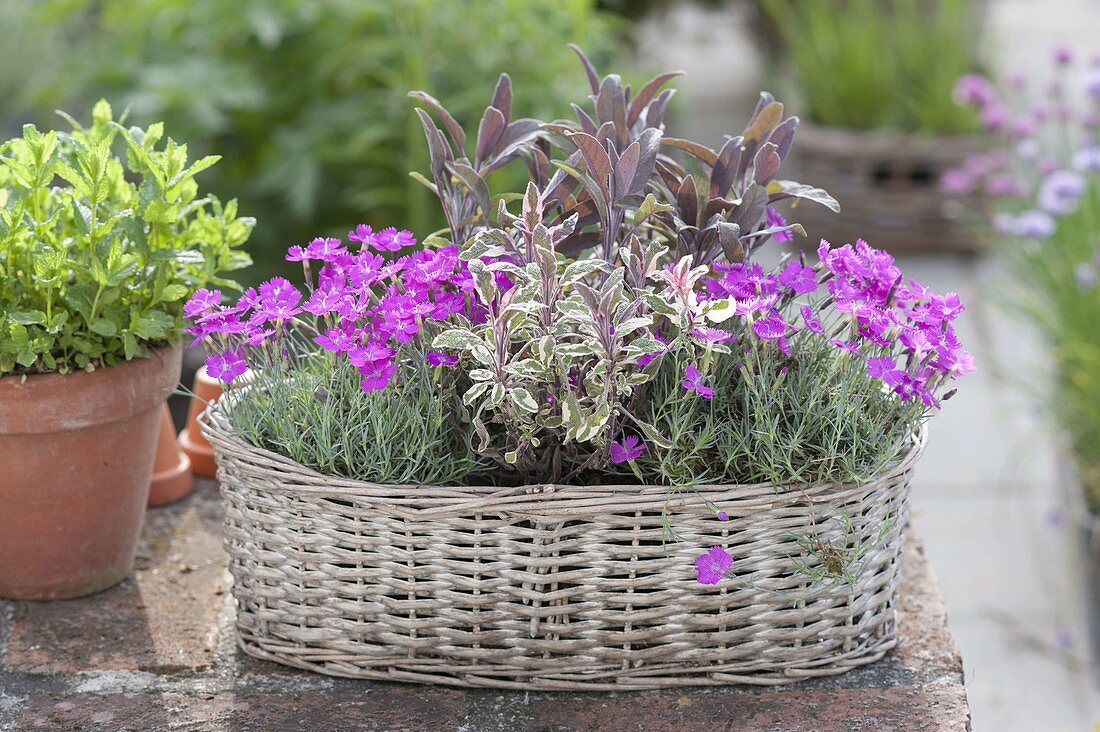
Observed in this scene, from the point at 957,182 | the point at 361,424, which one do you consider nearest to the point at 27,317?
the point at 361,424

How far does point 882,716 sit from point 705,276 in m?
0.45

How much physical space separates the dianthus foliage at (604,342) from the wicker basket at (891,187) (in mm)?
3238

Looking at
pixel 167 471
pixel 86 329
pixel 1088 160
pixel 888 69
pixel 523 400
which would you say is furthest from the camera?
pixel 888 69

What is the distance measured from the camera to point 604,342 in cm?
108

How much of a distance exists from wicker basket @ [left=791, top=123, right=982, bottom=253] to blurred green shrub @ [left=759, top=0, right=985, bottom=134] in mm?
90

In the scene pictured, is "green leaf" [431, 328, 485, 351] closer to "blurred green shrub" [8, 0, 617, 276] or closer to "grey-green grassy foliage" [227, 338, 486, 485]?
"grey-green grassy foliage" [227, 338, 486, 485]

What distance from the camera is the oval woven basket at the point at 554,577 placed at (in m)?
1.14

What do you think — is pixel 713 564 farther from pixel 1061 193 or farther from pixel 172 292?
pixel 1061 193

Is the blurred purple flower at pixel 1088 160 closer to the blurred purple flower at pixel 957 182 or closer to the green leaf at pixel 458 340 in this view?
the blurred purple flower at pixel 957 182

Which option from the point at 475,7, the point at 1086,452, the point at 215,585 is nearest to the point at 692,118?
the point at 475,7

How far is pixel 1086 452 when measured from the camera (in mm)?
2570

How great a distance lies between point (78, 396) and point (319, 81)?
214cm

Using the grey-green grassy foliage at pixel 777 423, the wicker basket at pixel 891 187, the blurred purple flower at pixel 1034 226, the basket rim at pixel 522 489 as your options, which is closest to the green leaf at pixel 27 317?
the basket rim at pixel 522 489

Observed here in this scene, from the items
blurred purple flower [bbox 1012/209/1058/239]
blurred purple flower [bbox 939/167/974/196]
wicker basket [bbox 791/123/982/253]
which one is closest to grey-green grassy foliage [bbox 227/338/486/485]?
blurred purple flower [bbox 1012/209/1058/239]
